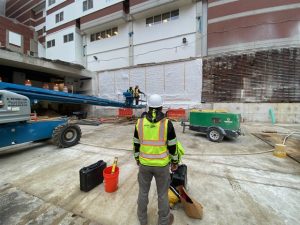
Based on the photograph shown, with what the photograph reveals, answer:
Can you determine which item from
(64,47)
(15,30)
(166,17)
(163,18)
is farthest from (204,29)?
(15,30)

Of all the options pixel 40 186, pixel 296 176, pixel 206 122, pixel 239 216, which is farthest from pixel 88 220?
pixel 206 122

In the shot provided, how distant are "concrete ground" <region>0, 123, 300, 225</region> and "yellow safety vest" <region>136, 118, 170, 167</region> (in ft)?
3.10

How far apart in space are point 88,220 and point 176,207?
134cm

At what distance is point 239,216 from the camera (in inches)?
89.4

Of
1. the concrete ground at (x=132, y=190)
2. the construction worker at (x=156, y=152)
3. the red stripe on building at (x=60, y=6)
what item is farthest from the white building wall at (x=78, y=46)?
the construction worker at (x=156, y=152)

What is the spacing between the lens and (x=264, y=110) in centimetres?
1112

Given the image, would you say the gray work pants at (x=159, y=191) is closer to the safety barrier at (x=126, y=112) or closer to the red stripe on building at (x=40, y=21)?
→ the safety barrier at (x=126, y=112)

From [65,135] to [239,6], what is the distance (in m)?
15.9

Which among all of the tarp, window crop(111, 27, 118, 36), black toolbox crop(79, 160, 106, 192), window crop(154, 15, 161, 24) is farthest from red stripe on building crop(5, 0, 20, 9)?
black toolbox crop(79, 160, 106, 192)

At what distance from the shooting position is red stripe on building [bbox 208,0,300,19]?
11704mm

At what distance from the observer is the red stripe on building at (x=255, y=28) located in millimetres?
11367

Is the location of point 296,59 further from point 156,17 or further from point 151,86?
point 156,17

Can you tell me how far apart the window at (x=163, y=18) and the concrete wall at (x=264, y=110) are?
9687 millimetres

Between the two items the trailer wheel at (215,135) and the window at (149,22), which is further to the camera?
the window at (149,22)
